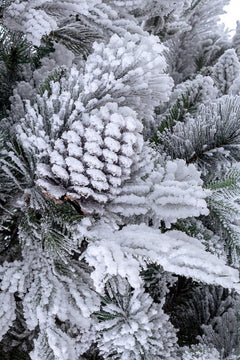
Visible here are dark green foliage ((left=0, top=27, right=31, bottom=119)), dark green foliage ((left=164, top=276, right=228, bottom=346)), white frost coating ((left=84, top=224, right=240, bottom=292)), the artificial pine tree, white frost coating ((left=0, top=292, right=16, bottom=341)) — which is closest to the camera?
white frost coating ((left=84, top=224, right=240, bottom=292))

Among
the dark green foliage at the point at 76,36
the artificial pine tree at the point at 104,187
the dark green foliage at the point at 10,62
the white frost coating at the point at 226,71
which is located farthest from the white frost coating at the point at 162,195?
the white frost coating at the point at 226,71

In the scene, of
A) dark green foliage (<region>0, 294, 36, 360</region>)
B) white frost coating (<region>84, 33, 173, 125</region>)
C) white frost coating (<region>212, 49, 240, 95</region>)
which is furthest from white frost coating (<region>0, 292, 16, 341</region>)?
white frost coating (<region>212, 49, 240, 95</region>)

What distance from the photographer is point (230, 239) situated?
0.73m

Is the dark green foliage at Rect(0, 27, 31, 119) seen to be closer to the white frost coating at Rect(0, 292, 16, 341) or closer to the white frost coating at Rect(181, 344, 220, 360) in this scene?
the white frost coating at Rect(0, 292, 16, 341)

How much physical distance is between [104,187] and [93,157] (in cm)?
5

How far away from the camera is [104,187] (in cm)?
55

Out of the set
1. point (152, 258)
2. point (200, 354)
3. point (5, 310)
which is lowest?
point (200, 354)

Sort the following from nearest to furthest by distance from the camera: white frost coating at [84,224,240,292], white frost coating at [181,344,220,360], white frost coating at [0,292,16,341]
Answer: white frost coating at [84,224,240,292], white frost coating at [0,292,16,341], white frost coating at [181,344,220,360]

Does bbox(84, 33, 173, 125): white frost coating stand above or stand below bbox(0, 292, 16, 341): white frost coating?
above

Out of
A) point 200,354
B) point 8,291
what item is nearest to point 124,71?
point 8,291

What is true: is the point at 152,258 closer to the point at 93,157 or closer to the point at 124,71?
the point at 93,157

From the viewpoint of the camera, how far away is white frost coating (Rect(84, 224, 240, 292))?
43 centimetres

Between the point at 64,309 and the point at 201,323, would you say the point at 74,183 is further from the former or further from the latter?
the point at 201,323

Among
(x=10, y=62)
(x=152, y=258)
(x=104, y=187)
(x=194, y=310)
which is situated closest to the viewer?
(x=152, y=258)
